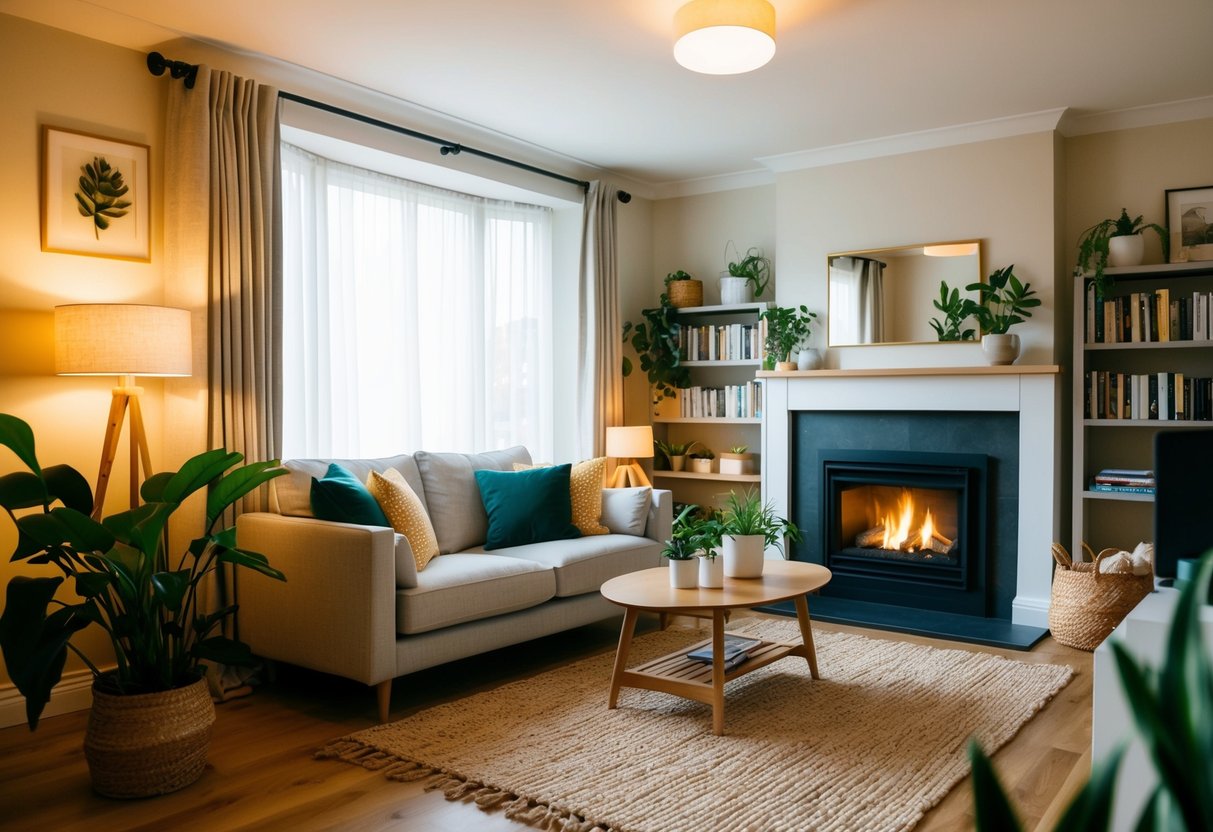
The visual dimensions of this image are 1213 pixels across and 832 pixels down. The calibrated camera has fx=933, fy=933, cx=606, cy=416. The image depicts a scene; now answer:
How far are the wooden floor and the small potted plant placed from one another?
93.2 inches

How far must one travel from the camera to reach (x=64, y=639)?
248cm

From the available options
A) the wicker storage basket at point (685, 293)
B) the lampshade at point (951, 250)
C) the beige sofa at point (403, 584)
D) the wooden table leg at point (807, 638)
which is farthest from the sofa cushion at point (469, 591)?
the lampshade at point (951, 250)

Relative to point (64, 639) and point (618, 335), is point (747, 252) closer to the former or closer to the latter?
point (618, 335)

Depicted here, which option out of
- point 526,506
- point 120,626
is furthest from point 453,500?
point 120,626

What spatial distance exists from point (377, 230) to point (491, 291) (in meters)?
0.89

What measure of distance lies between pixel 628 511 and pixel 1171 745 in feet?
13.3

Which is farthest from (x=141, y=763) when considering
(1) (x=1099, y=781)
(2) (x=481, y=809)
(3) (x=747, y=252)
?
(3) (x=747, y=252)

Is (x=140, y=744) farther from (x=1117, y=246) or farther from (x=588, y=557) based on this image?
(x=1117, y=246)

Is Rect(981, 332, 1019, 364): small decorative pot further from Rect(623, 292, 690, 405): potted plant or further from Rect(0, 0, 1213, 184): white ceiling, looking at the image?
Rect(623, 292, 690, 405): potted plant

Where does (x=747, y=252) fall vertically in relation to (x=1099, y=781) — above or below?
above

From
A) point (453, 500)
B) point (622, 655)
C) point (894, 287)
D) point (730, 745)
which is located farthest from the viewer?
point (894, 287)

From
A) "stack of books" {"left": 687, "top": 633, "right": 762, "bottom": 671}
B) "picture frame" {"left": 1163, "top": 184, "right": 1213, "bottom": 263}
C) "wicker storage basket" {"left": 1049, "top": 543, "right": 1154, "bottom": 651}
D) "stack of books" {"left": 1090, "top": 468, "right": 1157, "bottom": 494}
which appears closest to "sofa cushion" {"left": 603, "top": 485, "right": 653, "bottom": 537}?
"stack of books" {"left": 687, "top": 633, "right": 762, "bottom": 671}

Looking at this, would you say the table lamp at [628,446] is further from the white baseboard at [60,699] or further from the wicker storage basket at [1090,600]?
the white baseboard at [60,699]

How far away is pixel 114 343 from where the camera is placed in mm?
3078
